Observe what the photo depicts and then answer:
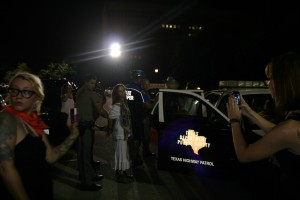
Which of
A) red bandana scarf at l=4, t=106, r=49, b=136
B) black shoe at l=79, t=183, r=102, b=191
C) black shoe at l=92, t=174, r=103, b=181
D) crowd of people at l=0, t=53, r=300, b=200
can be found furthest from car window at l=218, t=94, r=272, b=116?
red bandana scarf at l=4, t=106, r=49, b=136

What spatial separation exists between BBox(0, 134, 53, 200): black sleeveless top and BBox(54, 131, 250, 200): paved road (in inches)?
143

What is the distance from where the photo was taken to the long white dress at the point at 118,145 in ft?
→ 22.0

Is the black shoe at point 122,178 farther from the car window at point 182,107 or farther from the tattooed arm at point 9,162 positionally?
the tattooed arm at point 9,162

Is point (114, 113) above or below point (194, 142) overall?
above

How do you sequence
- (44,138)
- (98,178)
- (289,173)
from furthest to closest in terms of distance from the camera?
(98,178) → (44,138) → (289,173)

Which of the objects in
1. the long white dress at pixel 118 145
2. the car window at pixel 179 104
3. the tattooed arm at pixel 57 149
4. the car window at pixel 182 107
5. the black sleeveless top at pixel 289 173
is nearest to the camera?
the black sleeveless top at pixel 289 173

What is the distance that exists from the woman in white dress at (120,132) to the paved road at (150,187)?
0.27 meters

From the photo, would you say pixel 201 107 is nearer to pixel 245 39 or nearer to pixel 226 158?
pixel 226 158

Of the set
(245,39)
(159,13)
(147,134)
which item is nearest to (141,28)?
(159,13)

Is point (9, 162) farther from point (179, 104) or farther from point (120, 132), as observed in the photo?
point (179, 104)

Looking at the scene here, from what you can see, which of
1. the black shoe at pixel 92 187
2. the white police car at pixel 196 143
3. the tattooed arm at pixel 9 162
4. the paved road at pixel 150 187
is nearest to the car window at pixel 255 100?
the white police car at pixel 196 143

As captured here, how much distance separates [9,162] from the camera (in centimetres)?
210

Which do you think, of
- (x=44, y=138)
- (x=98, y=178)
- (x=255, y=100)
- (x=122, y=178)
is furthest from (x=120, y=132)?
(x=44, y=138)

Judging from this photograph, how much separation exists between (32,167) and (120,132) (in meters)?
4.50
